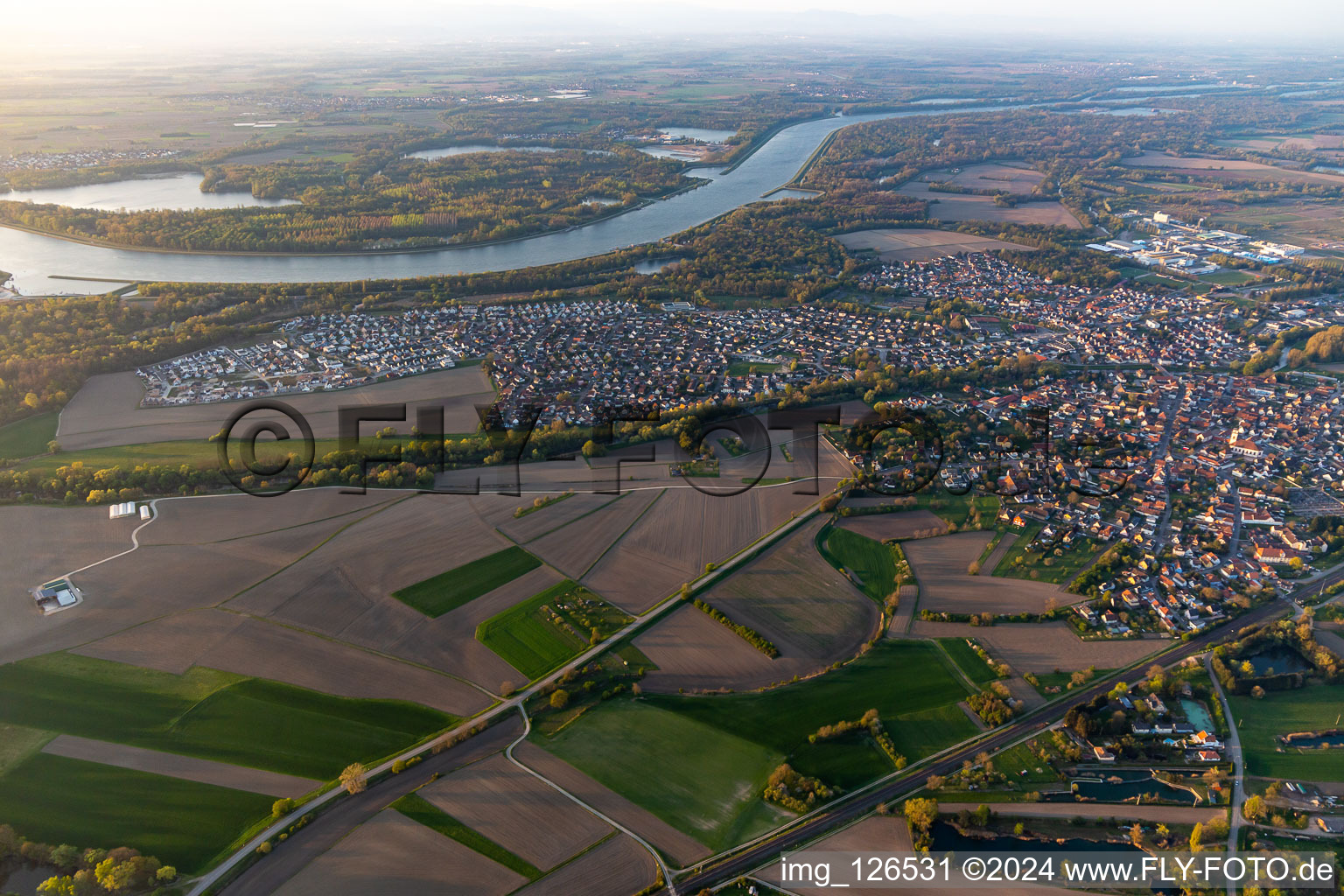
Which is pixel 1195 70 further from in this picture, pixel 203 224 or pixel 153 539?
pixel 153 539

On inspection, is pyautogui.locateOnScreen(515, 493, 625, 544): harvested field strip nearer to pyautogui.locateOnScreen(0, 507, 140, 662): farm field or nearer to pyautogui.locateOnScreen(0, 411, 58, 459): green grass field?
pyautogui.locateOnScreen(0, 507, 140, 662): farm field

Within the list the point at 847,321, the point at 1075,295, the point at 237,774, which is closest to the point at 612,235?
the point at 847,321

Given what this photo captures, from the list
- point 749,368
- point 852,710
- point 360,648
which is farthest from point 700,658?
point 749,368

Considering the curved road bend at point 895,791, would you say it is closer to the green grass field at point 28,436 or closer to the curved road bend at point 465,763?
the curved road bend at point 465,763

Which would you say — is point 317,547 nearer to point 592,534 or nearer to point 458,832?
point 592,534

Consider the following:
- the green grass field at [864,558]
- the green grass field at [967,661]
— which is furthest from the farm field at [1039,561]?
the green grass field at [967,661]

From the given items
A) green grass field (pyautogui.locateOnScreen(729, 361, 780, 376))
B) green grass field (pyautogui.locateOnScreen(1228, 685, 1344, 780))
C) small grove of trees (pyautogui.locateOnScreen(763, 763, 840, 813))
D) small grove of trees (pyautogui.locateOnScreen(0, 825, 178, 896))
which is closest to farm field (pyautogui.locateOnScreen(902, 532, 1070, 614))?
green grass field (pyautogui.locateOnScreen(1228, 685, 1344, 780))
